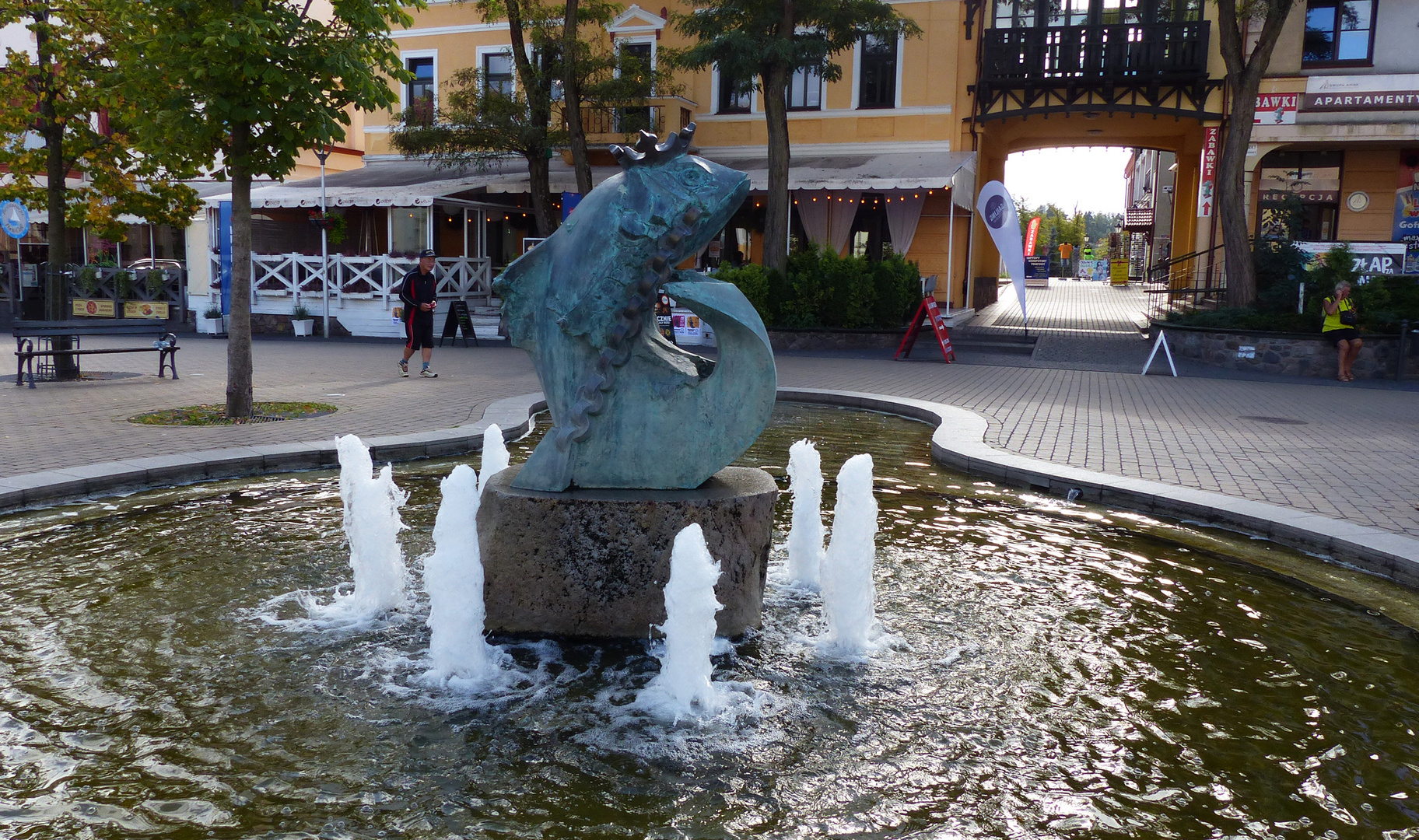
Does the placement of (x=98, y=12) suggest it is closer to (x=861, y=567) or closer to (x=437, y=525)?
(x=437, y=525)

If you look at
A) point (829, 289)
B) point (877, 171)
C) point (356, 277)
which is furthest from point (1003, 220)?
point (356, 277)

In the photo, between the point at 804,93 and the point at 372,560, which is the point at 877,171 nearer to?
the point at 804,93

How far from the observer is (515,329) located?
4930 mm

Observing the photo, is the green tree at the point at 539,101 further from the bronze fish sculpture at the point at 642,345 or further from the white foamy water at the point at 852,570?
the white foamy water at the point at 852,570

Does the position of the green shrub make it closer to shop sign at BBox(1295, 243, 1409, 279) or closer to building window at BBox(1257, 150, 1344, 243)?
shop sign at BBox(1295, 243, 1409, 279)

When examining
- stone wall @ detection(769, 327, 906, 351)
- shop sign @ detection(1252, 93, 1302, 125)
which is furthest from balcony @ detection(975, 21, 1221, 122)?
stone wall @ detection(769, 327, 906, 351)

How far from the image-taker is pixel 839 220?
24000 mm

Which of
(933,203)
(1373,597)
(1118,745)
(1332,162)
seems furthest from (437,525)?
(1332,162)

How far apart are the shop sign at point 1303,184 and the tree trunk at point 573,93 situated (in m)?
16.2

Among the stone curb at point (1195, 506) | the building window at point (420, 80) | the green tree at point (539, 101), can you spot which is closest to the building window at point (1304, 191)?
the green tree at point (539, 101)

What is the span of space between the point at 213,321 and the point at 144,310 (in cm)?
350

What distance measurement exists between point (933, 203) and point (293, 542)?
784 inches

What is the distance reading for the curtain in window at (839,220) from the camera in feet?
77.9

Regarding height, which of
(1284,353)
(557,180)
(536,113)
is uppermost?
(536,113)
